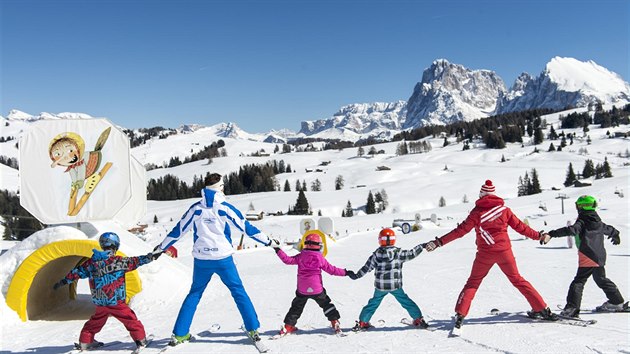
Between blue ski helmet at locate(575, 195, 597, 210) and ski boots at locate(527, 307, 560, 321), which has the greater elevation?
blue ski helmet at locate(575, 195, 597, 210)

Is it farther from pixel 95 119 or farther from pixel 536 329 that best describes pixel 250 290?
pixel 536 329

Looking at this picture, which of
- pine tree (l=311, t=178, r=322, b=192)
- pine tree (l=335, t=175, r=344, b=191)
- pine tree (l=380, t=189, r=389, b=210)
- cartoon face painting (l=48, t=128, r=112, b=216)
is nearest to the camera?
cartoon face painting (l=48, t=128, r=112, b=216)

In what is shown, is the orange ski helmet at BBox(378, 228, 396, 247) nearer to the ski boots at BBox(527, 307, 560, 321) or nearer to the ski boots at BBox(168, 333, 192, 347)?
the ski boots at BBox(527, 307, 560, 321)

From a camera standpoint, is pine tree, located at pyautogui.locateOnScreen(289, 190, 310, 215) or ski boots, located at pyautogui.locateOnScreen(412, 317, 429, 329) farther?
pine tree, located at pyautogui.locateOnScreen(289, 190, 310, 215)

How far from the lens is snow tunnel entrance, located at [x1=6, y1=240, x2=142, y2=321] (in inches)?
295

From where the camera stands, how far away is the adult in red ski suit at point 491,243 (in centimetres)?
571

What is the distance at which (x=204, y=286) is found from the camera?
561cm

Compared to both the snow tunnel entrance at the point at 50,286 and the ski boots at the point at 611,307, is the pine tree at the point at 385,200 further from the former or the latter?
the ski boots at the point at 611,307

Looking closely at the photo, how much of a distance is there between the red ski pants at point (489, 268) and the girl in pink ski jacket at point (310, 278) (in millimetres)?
1630

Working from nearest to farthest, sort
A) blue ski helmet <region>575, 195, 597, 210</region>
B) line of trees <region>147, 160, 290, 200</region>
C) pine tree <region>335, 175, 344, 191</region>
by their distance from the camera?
blue ski helmet <region>575, 195, 597, 210</region>, pine tree <region>335, 175, 344, 191</region>, line of trees <region>147, 160, 290, 200</region>

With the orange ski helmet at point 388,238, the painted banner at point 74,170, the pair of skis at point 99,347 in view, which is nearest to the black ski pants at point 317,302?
the orange ski helmet at point 388,238

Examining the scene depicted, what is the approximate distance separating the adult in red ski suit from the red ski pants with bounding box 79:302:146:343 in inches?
153

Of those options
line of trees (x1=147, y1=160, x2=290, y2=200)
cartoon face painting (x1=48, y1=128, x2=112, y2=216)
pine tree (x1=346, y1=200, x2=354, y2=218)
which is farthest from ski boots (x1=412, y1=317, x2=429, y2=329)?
line of trees (x1=147, y1=160, x2=290, y2=200)

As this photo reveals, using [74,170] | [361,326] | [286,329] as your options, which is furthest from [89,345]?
[74,170]
